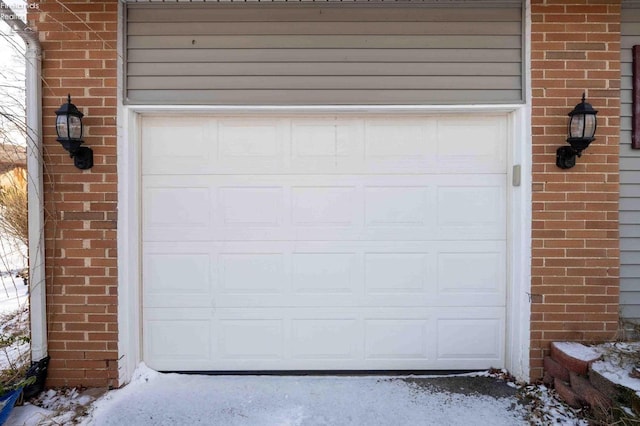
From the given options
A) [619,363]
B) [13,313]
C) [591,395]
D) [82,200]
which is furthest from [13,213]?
[619,363]

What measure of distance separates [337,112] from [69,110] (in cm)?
199

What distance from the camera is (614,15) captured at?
9.42 feet

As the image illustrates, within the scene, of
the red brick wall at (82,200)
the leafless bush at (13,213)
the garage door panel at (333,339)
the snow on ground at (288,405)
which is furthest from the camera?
the leafless bush at (13,213)

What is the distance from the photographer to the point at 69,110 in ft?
8.74

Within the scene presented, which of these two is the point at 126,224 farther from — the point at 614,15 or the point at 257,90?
the point at 614,15

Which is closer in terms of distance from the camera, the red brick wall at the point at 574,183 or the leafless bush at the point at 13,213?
the red brick wall at the point at 574,183

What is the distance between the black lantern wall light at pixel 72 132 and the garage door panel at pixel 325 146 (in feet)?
1.72

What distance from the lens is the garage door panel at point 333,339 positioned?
10.2 ft

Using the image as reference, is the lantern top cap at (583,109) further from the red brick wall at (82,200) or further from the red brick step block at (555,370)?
the red brick wall at (82,200)

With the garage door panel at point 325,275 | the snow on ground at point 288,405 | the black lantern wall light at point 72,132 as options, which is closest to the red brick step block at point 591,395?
the snow on ground at point 288,405

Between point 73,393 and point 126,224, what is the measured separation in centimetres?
133

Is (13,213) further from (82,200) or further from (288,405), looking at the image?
(288,405)

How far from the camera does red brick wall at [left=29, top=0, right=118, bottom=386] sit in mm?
2846

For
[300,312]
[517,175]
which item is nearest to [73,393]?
[300,312]
